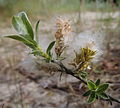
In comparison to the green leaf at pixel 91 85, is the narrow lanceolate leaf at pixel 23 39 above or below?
above

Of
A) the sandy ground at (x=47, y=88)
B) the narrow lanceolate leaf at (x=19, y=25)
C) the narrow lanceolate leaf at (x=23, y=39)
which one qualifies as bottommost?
the sandy ground at (x=47, y=88)

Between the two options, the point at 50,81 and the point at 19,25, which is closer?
the point at 19,25

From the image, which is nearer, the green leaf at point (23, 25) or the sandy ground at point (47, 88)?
the green leaf at point (23, 25)

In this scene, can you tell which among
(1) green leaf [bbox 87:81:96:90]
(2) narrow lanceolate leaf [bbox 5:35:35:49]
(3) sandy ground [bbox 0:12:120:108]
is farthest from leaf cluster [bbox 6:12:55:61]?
(3) sandy ground [bbox 0:12:120:108]

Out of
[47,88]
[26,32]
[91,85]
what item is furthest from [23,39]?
[47,88]

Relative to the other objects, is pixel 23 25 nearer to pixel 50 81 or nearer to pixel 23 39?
pixel 23 39

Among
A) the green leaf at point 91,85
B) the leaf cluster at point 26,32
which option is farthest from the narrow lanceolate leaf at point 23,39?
the green leaf at point 91,85

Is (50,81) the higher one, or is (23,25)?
(23,25)

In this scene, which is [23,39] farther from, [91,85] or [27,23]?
[91,85]

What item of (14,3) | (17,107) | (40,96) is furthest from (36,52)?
(14,3)

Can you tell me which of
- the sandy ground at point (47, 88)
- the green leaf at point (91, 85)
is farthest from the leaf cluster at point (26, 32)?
the sandy ground at point (47, 88)

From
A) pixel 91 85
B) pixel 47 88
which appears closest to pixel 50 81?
pixel 47 88

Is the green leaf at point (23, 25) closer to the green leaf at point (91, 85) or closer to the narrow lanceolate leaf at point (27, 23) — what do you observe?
the narrow lanceolate leaf at point (27, 23)
